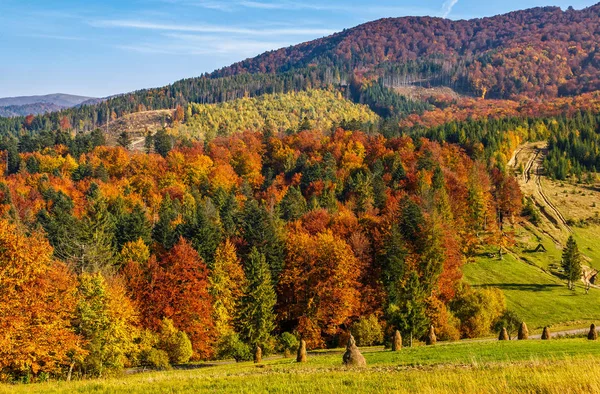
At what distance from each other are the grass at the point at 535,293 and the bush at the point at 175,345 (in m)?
49.6

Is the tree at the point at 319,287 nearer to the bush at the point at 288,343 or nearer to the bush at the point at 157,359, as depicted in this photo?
the bush at the point at 288,343

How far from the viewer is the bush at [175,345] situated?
5553 centimetres

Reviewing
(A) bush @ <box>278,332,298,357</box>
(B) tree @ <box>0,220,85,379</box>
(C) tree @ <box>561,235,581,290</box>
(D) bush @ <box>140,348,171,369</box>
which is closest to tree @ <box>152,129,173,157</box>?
(A) bush @ <box>278,332,298,357</box>

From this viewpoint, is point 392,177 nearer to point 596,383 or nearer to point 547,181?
point 547,181

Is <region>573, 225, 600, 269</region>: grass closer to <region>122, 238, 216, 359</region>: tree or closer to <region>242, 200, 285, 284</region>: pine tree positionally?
<region>242, 200, 285, 284</region>: pine tree

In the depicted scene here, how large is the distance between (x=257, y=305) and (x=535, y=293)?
159ft

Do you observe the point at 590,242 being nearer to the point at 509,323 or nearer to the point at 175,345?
the point at 509,323

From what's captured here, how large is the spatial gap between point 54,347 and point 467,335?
170 feet

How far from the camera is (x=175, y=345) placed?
185 feet

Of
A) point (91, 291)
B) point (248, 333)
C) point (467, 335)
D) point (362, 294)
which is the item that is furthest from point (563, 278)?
point (91, 291)

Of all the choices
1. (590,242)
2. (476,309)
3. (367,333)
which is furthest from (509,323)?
(590,242)

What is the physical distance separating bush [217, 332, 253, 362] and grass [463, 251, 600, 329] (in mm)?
42585

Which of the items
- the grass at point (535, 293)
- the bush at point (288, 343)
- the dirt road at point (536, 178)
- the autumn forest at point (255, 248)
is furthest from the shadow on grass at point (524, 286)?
the bush at point (288, 343)

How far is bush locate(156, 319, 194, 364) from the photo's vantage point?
182 ft
